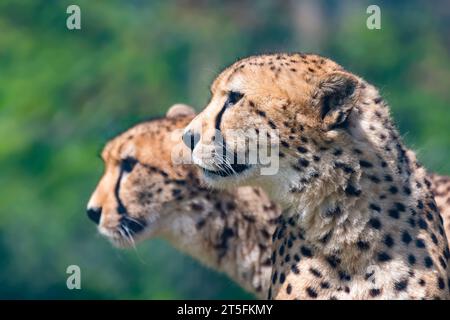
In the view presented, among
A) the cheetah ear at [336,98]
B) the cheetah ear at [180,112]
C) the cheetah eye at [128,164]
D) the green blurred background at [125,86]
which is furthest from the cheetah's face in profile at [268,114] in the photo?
the green blurred background at [125,86]

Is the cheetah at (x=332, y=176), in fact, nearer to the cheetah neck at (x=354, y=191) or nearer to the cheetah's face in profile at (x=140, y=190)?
the cheetah neck at (x=354, y=191)

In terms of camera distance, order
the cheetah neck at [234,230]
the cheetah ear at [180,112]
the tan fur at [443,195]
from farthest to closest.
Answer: the cheetah ear at [180,112] < the cheetah neck at [234,230] < the tan fur at [443,195]

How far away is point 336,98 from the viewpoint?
12.5 ft

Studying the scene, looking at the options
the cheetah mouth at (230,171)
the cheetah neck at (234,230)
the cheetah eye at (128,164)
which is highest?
the cheetah mouth at (230,171)

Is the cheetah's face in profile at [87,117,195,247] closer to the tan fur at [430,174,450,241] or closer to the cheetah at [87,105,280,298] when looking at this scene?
the cheetah at [87,105,280,298]

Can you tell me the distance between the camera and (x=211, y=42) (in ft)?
32.8

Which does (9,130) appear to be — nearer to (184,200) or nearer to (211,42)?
(211,42)

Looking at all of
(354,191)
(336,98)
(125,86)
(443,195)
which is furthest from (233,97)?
(125,86)

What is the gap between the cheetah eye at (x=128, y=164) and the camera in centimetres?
487

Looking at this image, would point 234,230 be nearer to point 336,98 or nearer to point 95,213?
point 95,213

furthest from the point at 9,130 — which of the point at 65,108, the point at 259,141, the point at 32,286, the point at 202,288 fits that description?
the point at 259,141

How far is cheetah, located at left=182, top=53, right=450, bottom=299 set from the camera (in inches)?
150

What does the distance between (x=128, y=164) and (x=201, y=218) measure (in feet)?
1.22

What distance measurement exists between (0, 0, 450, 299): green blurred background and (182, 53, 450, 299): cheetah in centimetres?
244
